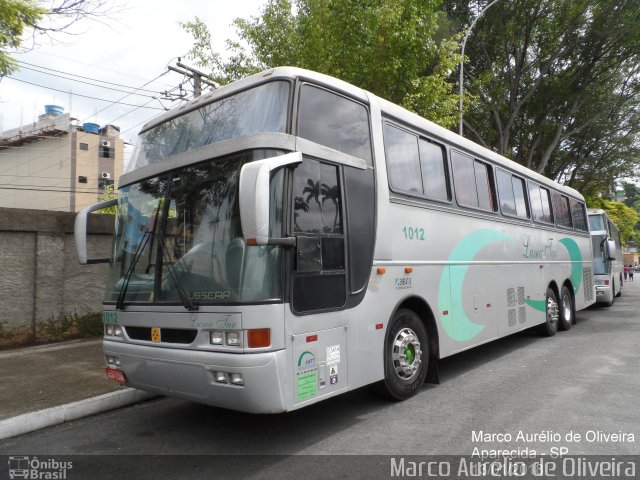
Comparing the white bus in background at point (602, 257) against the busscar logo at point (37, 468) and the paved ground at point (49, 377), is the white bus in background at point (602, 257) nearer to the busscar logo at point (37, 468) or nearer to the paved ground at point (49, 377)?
the paved ground at point (49, 377)

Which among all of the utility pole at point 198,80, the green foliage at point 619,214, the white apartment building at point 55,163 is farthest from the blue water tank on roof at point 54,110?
the green foliage at point 619,214

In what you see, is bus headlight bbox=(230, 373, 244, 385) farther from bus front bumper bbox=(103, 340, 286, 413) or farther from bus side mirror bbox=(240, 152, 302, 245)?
bus side mirror bbox=(240, 152, 302, 245)

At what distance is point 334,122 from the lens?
183 inches

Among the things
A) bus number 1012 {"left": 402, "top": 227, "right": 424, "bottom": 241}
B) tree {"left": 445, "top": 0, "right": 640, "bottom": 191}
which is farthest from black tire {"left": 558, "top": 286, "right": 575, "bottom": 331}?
tree {"left": 445, "top": 0, "right": 640, "bottom": 191}

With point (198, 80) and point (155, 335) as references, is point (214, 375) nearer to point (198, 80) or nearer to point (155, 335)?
point (155, 335)

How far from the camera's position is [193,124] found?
480 cm

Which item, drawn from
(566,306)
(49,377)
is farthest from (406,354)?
(566,306)

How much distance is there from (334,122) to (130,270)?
238cm

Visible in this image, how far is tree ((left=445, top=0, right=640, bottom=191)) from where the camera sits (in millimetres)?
16366

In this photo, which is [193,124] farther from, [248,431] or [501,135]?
[501,135]

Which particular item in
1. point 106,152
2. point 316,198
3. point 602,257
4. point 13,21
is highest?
point 106,152

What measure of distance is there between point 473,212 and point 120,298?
4.81m

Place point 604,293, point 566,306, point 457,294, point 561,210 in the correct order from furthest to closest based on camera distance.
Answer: point 604,293 → point 561,210 → point 566,306 → point 457,294

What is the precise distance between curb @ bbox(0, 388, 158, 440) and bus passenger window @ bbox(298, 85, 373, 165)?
3.72 meters
